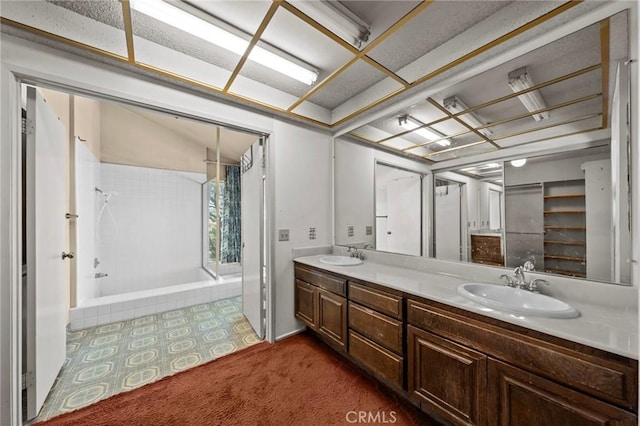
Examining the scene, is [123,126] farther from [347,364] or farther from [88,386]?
[347,364]

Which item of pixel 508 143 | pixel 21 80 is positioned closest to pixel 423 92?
pixel 508 143

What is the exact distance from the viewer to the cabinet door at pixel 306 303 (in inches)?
87.4

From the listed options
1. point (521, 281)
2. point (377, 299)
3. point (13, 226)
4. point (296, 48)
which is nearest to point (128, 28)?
point (296, 48)

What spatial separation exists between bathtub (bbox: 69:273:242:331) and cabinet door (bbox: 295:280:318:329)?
1.64m

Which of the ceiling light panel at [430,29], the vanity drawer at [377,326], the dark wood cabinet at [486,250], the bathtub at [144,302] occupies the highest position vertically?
the ceiling light panel at [430,29]

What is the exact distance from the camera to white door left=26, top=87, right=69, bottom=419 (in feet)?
4.80

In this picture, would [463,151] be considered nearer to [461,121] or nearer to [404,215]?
[461,121]

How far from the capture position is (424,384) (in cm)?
134

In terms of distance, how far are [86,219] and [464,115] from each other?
4.48 meters

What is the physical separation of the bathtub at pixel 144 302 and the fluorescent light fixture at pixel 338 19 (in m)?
3.44

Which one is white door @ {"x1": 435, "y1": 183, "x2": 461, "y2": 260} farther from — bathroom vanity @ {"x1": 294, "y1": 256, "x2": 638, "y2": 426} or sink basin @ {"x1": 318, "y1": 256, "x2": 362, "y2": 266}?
sink basin @ {"x1": 318, "y1": 256, "x2": 362, "y2": 266}

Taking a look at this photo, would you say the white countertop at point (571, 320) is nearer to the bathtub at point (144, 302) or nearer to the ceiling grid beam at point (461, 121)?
the ceiling grid beam at point (461, 121)

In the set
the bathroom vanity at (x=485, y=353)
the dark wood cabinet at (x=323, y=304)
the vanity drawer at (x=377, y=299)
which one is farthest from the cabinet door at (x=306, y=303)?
the vanity drawer at (x=377, y=299)

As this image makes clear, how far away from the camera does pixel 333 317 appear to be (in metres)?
2.00
